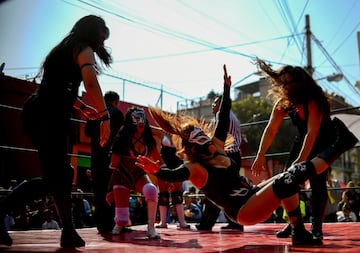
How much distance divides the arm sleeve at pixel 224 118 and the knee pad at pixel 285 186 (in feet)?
2.50

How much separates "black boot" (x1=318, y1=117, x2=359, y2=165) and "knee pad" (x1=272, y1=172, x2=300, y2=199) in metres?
0.25

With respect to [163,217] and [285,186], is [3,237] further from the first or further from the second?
[163,217]

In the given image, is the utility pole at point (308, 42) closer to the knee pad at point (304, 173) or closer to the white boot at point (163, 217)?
the white boot at point (163, 217)

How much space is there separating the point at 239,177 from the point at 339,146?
0.69 metres

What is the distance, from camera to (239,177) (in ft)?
9.48

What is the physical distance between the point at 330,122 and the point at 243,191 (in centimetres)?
97

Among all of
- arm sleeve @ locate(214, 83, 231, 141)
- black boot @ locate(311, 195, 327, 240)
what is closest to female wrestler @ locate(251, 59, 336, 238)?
black boot @ locate(311, 195, 327, 240)

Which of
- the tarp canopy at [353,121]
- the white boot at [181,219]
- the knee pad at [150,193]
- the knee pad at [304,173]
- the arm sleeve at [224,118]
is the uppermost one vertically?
the tarp canopy at [353,121]

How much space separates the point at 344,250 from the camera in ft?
7.88

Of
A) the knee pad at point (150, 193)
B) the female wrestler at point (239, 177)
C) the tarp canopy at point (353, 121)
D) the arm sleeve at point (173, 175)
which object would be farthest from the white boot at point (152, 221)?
the tarp canopy at point (353, 121)

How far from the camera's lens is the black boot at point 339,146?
8.52 feet

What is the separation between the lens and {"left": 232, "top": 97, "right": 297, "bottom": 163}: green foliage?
1076 inches

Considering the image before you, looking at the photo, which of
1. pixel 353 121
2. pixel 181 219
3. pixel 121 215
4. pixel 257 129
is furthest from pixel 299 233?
pixel 257 129

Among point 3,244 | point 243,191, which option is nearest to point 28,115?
point 3,244
